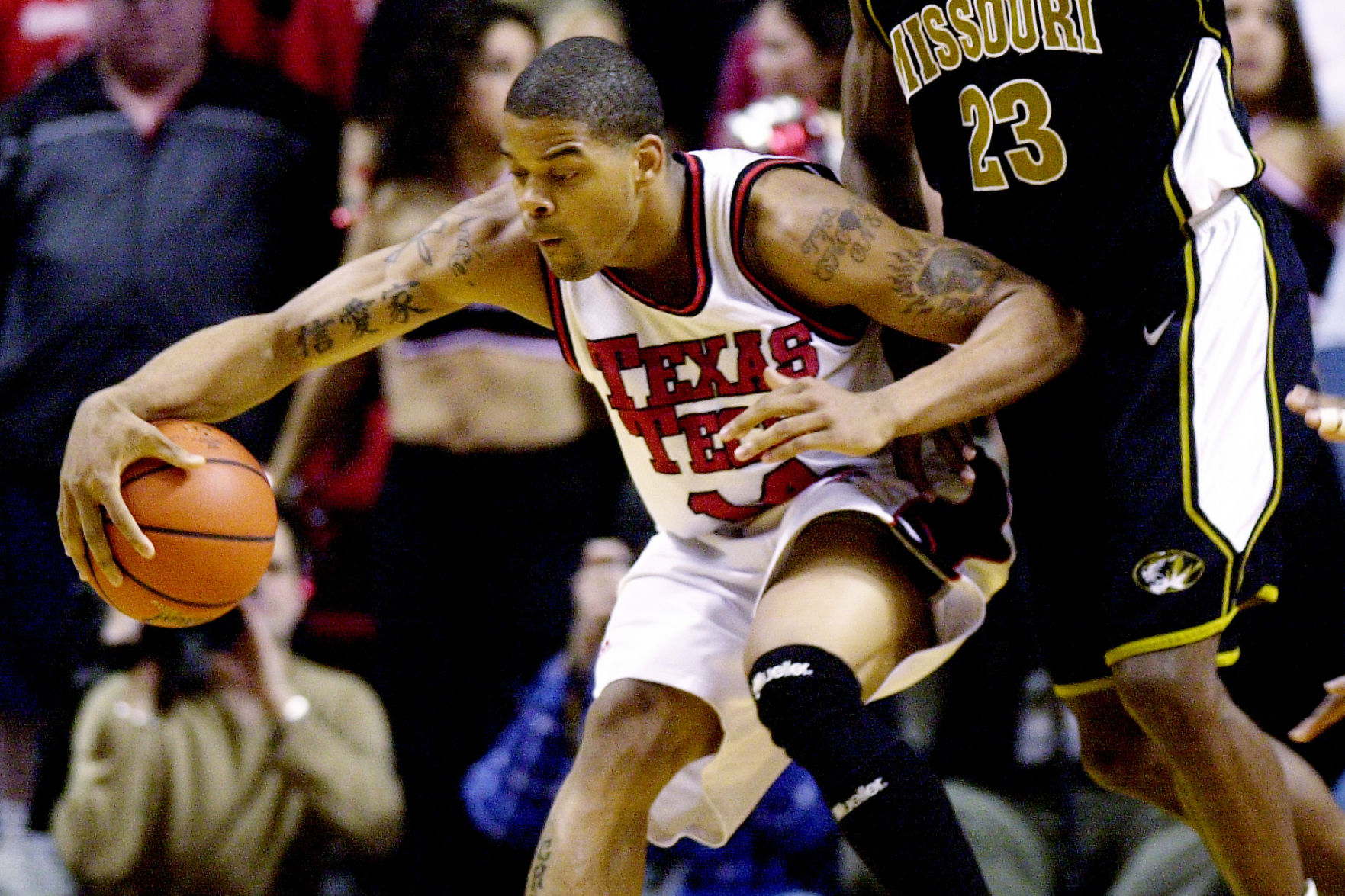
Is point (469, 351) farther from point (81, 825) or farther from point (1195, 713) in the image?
point (1195, 713)

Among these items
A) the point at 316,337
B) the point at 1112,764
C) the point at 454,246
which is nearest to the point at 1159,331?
the point at 1112,764

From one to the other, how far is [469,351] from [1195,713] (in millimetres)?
2632

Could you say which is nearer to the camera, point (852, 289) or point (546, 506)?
point (852, 289)

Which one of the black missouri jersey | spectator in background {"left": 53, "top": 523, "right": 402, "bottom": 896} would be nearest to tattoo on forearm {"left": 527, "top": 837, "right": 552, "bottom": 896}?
the black missouri jersey

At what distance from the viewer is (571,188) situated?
2951mm

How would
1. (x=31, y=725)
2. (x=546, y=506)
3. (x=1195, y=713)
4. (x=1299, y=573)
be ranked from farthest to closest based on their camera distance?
(x=31, y=725), (x=546, y=506), (x=1299, y=573), (x=1195, y=713)

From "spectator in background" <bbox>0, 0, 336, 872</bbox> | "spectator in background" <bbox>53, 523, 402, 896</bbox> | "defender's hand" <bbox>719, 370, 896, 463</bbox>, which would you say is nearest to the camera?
"defender's hand" <bbox>719, 370, 896, 463</bbox>

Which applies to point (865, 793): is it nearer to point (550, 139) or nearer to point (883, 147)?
point (550, 139)

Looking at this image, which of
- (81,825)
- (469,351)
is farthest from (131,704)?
(469,351)

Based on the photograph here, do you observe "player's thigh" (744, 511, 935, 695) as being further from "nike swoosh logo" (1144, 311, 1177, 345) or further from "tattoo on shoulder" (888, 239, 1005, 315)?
"nike swoosh logo" (1144, 311, 1177, 345)

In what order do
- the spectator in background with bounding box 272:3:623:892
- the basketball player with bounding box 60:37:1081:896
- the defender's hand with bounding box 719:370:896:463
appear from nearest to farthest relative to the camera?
the defender's hand with bounding box 719:370:896:463, the basketball player with bounding box 60:37:1081:896, the spectator in background with bounding box 272:3:623:892

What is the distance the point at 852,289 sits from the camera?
2998mm

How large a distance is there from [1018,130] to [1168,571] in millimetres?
898

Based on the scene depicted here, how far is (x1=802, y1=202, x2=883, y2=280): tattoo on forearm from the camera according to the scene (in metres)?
2.97
